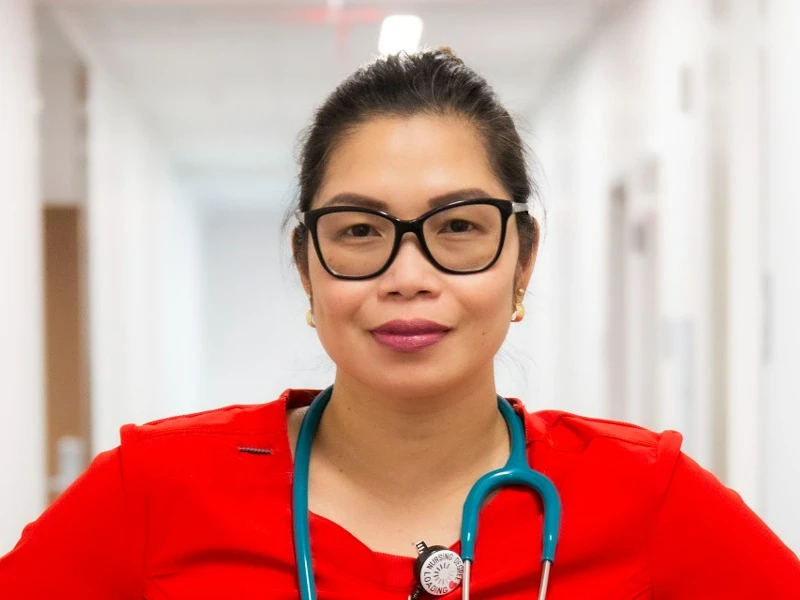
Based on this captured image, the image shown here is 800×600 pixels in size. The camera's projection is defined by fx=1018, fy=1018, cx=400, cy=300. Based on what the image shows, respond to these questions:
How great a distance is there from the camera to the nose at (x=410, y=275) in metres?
1.11

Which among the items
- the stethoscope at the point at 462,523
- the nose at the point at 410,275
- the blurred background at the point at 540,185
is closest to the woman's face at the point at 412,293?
the nose at the point at 410,275

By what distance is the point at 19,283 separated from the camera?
3143mm

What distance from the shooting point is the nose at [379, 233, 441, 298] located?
111 cm

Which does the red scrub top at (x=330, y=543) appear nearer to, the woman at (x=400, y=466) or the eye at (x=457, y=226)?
the woman at (x=400, y=466)

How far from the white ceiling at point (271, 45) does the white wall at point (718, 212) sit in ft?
1.62

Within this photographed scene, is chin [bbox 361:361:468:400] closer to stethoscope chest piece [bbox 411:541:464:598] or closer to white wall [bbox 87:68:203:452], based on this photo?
stethoscope chest piece [bbox 411:541:464:598]

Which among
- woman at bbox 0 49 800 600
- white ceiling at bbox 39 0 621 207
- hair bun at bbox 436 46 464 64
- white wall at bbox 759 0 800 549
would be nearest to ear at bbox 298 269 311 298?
Result: woman at bbox 0 49 800 600

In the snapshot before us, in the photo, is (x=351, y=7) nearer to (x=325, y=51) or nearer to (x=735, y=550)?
(x=325, y=51)

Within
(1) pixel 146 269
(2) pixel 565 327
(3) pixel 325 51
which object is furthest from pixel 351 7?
(1) pixel 146 269

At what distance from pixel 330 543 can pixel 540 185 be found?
1.94 feet

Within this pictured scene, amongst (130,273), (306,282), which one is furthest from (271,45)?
(306,282)

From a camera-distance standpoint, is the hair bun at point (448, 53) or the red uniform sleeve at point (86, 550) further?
the hair bun at point (448, 53)

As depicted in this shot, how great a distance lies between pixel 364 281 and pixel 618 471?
15.0 inches

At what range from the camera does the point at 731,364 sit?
2.85 metres
